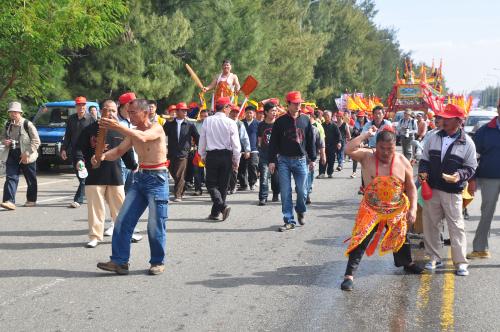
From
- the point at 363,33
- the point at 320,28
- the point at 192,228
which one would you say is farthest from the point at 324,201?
the point at 363,33

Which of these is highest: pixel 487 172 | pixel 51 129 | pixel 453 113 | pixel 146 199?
pixel 453 113

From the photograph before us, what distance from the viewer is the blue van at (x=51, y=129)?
62.8ft

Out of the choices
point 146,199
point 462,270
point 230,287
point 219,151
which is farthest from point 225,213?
point 462,270

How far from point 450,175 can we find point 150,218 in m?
3.03

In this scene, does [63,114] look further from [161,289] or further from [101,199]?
[161,289]

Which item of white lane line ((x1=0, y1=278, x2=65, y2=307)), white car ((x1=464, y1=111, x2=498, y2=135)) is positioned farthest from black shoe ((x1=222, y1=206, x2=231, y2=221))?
white car ((x1=464, y1=111, x2=498, y2=135))

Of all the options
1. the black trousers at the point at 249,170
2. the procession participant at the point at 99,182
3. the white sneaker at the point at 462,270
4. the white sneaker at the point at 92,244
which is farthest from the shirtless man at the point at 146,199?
the black trousers at the point at 249,170

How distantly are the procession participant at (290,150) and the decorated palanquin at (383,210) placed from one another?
3.20 meters

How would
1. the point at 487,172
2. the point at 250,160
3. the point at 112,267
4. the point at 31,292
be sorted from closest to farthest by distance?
the point at 31,292
the point at 112,267
the point at 487,172
the point at 250,160

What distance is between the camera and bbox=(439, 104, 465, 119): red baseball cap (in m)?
7.40

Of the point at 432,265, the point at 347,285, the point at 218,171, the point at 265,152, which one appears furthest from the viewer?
the point at 265,152

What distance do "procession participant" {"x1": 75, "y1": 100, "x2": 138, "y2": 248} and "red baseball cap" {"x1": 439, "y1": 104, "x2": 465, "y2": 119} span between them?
3551 mm

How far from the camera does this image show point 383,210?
267 inches

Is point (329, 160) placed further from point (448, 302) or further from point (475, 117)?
point (448, 302)
